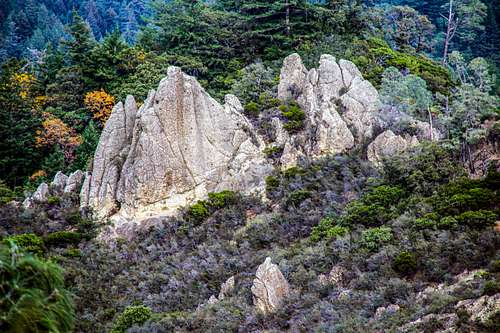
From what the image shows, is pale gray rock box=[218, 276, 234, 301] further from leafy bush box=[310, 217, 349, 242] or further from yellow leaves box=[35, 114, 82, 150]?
yellow leaves box=[35, 114, 82, 150]

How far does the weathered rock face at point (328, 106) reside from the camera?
90.1 feet

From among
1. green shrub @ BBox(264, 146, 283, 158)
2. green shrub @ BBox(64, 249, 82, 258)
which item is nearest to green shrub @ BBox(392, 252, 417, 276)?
green shrub @ BBox(264, 146, 283, 158)

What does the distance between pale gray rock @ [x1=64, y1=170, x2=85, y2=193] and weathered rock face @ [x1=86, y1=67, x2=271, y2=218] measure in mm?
1550

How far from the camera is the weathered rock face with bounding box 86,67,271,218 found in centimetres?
A: 2730

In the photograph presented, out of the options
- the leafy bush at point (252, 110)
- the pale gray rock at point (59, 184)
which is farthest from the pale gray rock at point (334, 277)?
the pale gray rock at point (59, 184)

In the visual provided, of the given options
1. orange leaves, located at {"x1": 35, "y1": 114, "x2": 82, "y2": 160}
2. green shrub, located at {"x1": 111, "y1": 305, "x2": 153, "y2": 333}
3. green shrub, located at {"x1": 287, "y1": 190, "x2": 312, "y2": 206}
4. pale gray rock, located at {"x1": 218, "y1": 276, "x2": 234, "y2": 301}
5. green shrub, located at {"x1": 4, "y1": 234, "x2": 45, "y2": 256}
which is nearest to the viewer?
green shrub, located at {"x1": 111, "y1": 305, "x2": 153, "y2": 333}

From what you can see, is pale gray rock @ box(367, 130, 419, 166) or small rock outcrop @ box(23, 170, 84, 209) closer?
pale gray rock @ box(367, 130, 419, 166)

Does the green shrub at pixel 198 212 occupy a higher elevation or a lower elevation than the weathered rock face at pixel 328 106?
lower

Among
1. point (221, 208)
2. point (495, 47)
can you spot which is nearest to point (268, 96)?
point (221, 208)

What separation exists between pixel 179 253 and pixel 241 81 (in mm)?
14055

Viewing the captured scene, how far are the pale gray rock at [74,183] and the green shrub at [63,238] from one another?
11.9ft

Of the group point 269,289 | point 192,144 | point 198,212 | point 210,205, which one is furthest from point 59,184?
point 269,289

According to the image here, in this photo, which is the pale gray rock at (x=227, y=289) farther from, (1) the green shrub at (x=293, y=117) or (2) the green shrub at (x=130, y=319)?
(1) the green shrub at (x=293, y=117)

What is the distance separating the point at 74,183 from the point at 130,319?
1212cm
